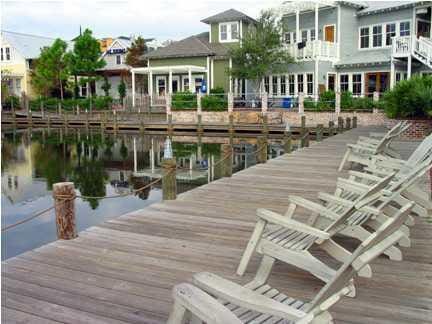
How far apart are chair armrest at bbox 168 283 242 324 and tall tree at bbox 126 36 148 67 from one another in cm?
4304

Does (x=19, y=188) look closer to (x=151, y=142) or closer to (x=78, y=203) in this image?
(x=78, y=203)

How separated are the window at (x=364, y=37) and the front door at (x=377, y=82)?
268 centimetres

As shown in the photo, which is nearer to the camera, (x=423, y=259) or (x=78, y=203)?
(x=423, y=259)

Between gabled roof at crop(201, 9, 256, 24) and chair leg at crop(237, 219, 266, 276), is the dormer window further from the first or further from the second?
chair leg at crop(237, 219, 266, 276)

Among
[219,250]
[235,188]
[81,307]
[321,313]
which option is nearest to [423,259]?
[219,250]

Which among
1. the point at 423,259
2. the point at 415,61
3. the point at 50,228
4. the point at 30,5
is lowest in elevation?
the point at 50,228

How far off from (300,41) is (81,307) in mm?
30840

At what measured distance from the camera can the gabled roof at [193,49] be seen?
34.4 m

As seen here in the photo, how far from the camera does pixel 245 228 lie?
5.98 metres

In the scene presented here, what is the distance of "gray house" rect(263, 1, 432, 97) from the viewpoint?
93.7ft

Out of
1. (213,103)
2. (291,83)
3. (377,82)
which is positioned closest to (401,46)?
(377,82)

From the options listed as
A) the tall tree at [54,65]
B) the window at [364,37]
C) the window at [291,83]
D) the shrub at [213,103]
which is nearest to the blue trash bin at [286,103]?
the window at [291,83]

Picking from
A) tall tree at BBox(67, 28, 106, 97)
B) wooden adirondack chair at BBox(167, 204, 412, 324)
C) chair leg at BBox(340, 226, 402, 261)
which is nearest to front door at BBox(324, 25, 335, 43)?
tall tree at BBox(67, 28, 106, 97)

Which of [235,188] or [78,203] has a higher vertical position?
[235,188]
